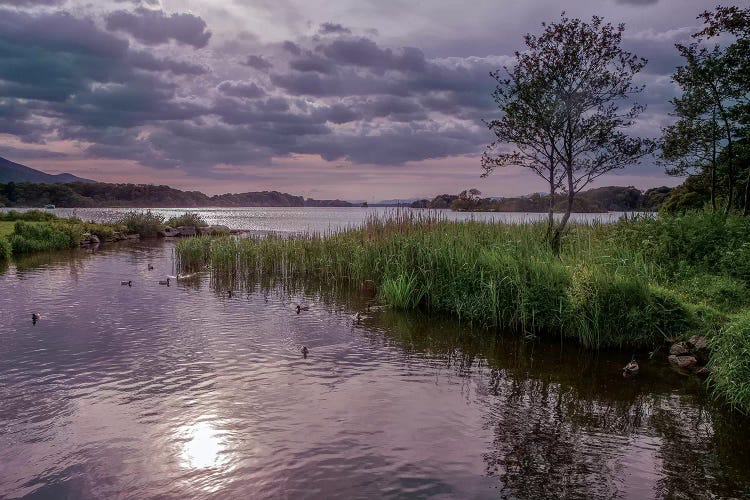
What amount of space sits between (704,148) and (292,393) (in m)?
21.6

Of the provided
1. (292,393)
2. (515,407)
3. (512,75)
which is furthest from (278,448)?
(512,75)

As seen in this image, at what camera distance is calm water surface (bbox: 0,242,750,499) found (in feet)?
21.2

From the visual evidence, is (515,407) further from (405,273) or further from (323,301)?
(323,301)

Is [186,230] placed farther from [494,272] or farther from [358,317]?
[494,272]

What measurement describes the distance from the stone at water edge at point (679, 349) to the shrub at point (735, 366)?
1623mm

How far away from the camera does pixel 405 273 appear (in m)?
17.2

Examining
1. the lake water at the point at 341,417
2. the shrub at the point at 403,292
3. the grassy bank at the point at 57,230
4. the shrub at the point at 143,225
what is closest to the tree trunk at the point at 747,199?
the lake water at the point at 341,417

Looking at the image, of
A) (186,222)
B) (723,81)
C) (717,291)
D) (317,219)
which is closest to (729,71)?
(723,81)

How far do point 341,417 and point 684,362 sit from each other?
7.77m

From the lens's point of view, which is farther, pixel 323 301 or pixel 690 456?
pixel 323 301

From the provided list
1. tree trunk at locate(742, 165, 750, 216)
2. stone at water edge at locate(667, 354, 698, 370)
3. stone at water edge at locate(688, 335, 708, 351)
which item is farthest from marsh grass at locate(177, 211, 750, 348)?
tree trunk at locate(742, 165, 750, 216)

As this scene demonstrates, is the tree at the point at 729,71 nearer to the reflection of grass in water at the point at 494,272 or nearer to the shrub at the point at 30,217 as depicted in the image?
the reflection of grass in water at the point at 494,272

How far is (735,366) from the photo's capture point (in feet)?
28.4

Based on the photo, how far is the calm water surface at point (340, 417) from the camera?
6.45 metres
